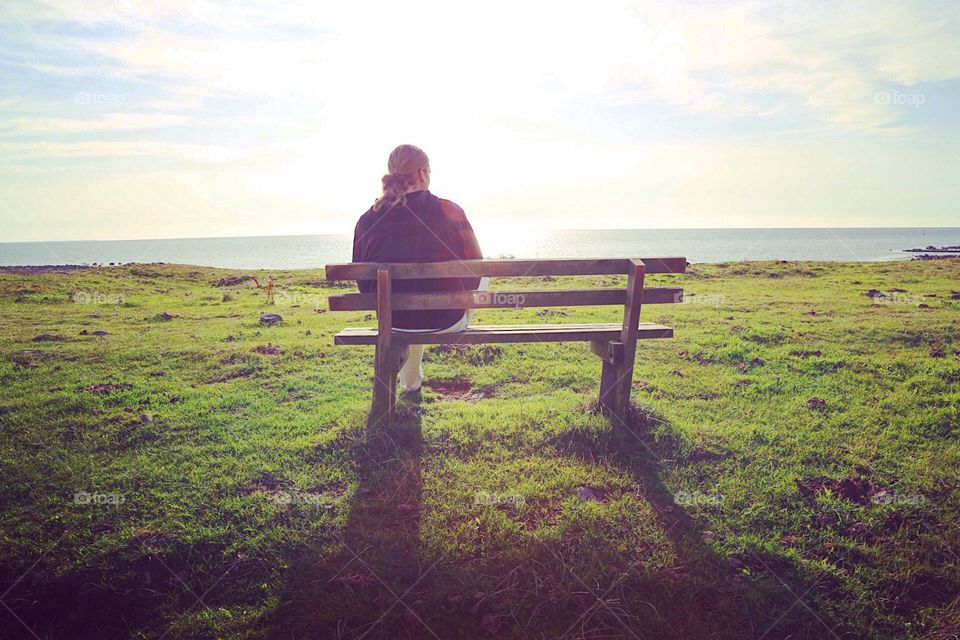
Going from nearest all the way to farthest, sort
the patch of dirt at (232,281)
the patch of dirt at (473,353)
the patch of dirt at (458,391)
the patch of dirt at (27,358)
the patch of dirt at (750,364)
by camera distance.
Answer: the patch of dirt at (458,391)
the patch of dirt at (750,364)
the patch of dirt at (27,358)
the patch of dirt at (473,353)
the patch of dirt at (232,281)

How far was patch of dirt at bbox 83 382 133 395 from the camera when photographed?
679cm

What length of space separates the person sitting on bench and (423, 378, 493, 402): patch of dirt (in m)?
1.54

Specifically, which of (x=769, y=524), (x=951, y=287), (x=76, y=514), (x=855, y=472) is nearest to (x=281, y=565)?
(x=76, y=514)

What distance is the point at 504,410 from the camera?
19.6ft

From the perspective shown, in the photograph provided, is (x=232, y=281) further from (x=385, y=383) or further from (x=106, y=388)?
(x=385, y=383)

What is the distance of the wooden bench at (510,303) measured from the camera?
4820 mm

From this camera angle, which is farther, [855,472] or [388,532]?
[855,472]

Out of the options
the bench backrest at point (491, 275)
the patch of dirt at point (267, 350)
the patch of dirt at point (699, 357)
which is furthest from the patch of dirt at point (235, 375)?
the patch of dirt at point (699, 357)

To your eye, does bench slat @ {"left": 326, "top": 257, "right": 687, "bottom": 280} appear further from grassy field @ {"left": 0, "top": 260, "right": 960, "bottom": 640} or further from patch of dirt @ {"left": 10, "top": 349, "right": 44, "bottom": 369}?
patch of dirt @ {"left": 10, "top": 349, "right": 44, "bottom": 369}

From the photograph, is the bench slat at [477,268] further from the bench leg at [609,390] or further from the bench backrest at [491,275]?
the bench leg at [609,390]

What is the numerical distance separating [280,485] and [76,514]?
4.96 feet

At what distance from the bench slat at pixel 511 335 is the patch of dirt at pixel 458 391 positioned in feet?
4.78

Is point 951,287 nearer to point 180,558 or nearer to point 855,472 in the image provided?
point 855,472

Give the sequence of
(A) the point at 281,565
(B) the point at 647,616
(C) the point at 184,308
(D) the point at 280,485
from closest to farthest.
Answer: (B) the point at 647,616, (A) the point at 281,565, (D) the point at 280,485, (C) the point at 184,308
